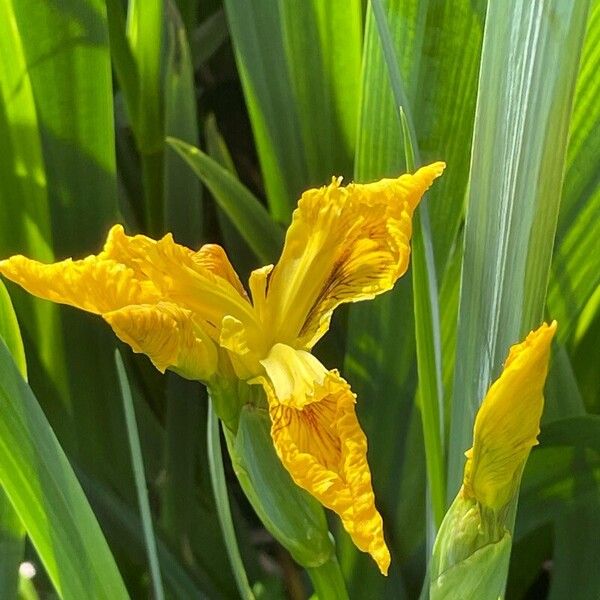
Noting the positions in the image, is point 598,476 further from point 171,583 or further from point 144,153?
point 144,153

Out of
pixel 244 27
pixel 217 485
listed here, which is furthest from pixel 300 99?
pixel 217 485

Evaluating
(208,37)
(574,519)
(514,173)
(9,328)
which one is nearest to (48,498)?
(9,328)

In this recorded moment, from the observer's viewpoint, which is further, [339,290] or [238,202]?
[238,202]

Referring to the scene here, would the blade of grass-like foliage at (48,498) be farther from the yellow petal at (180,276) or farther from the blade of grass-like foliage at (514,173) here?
the blade of grass-like foliage at (514,173)

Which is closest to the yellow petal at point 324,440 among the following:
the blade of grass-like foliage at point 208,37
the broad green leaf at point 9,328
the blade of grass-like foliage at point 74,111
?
the broad green leaf at point 9,328

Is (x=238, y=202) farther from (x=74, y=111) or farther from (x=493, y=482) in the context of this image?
(x=493, y=482)

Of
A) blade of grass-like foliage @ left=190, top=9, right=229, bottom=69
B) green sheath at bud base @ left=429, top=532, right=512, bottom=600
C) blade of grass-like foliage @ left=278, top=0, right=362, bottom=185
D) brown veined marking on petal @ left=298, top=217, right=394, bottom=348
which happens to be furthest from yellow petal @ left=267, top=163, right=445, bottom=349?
blade of grass-like foliage @ left=190, top=9, right=229, bottom=69

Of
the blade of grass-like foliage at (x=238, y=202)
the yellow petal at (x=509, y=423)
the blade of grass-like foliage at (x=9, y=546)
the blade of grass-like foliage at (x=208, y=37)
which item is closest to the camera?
the yellow petal at (x=509, y=423)
